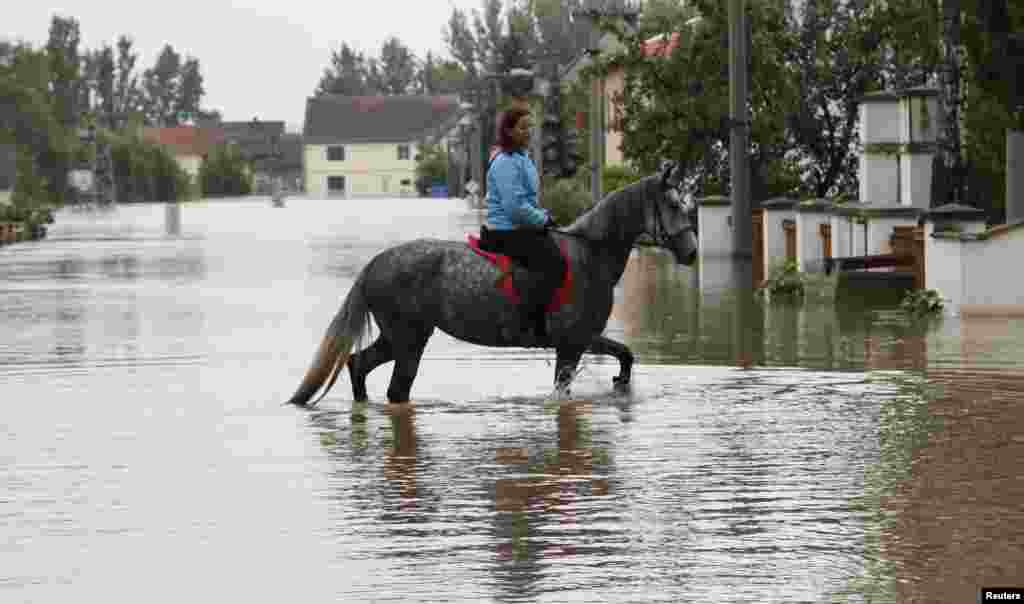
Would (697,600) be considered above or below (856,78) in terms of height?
below

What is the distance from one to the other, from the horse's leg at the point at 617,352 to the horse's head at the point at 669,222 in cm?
70

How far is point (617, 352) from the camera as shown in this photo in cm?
1577

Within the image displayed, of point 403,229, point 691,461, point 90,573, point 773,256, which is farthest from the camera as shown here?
point 403,229

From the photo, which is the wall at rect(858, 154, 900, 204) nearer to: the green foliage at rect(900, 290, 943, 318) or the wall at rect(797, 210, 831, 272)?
the wall at rect(797, 210, 831, 272)

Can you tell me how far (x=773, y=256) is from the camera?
3472cm

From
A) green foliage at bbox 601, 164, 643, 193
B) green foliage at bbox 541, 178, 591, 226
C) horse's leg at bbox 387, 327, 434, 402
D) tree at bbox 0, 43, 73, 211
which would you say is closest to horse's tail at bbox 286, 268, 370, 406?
horse's leg at bbox 387, 327, 434, 402

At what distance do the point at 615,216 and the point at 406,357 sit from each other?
1.65m

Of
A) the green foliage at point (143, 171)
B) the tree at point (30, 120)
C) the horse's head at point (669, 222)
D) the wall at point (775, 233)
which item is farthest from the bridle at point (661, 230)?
the green foliage at point (143, 171)

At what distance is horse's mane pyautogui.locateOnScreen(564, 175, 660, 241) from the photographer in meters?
15.6

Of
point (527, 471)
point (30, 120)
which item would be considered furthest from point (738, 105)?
point (30, 120)

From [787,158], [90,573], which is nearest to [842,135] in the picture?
[787,158]

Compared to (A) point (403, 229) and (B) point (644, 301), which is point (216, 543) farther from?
(A) point (403, 229)

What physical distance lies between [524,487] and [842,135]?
31.1 meters

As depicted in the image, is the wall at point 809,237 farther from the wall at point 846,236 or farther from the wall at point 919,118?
the wall at point 919,118
